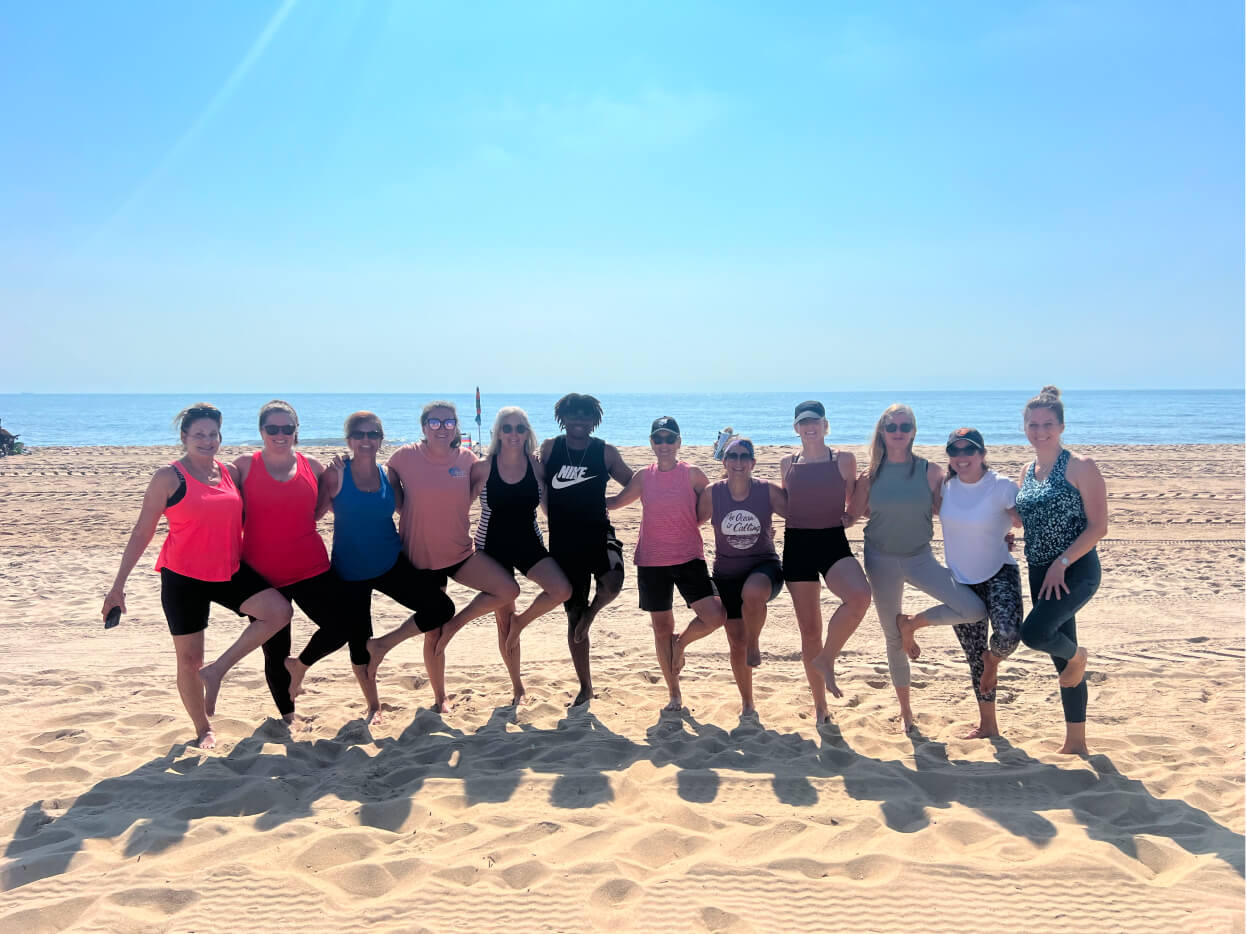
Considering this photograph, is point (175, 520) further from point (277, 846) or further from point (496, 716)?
point (496, 716)

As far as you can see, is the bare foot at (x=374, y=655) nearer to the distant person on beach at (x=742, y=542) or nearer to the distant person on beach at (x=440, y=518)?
the distant person on beach at (x=440, y=518)

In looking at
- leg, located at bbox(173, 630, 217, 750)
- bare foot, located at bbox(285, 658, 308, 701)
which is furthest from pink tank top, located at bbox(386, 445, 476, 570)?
leg, located at bbox(173, 630, 217, 750)

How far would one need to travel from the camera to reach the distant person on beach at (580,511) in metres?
5.65

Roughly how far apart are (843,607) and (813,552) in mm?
411

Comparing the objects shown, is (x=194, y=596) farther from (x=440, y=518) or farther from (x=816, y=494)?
(x=816, y=494)

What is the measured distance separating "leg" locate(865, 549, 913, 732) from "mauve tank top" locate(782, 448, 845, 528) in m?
0.39

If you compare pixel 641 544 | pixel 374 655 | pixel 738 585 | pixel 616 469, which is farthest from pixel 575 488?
pixel 374 655

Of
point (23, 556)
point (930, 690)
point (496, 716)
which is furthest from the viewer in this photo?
point (23, 556)

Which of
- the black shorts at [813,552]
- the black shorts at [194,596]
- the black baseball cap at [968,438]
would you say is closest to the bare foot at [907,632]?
the black shorts at [813,552]

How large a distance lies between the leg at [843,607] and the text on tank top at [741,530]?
476 mm

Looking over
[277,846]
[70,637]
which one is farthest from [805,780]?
[70,637]

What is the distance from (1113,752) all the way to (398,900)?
428 cm

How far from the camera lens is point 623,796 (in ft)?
14.1

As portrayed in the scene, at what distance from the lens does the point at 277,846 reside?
3.79 m
